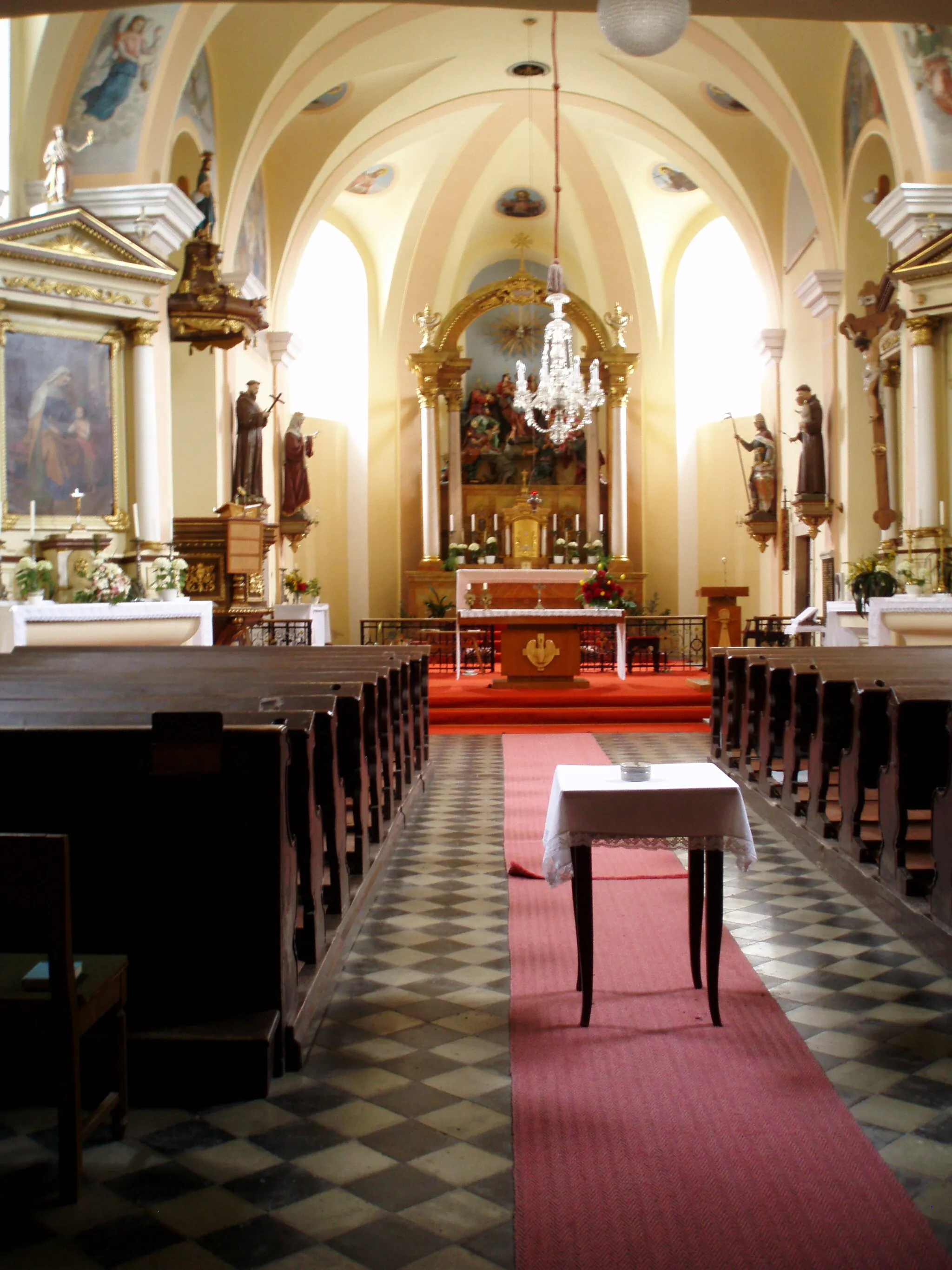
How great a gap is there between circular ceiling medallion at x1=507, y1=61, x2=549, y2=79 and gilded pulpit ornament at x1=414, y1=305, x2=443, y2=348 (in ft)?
11.8

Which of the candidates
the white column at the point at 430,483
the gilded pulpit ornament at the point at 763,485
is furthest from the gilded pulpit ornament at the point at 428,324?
the gilded pulpit ornament at the point at 763,485

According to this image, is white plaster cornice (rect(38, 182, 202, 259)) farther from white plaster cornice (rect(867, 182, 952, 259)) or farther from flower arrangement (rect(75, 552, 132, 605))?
white plaster cornice (rect(867, 182, 952, 259))

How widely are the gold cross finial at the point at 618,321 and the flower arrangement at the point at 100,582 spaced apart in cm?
961

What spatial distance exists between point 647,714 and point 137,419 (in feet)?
17.1

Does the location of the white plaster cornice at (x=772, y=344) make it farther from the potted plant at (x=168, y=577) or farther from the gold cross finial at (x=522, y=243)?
the potted plant at (x=168, y=577)

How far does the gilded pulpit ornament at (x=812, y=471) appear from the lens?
13.8 meters

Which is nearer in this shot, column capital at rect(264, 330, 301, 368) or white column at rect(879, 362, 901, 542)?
white column at rect(879, 362, 901, 542)

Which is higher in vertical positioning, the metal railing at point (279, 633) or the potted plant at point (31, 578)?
the potted plant at point (31, 578)

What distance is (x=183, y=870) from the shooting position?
3020 mm

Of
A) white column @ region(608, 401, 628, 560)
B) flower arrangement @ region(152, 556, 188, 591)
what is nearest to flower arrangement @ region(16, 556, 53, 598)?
flower arrangement @ region(152, 556, 188, 591)

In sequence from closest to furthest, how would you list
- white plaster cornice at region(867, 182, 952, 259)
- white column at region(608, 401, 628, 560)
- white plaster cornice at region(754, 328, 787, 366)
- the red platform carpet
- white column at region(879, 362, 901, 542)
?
white plaster cornice at region(867, 182, 952, 259)
the red platform carpet
white column at region(879, 362, 901, 542)
white plaster cornice at region(754, 328, 787, 366)
white column at region(608, 401, 628, 560)

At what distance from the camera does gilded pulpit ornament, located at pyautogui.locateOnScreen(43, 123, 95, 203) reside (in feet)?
30.8

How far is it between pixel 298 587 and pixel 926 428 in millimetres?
7959

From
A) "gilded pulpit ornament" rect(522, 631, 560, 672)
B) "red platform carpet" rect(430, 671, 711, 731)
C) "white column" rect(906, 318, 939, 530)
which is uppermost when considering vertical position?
"white column" rect(906, 318, 939, 530)
